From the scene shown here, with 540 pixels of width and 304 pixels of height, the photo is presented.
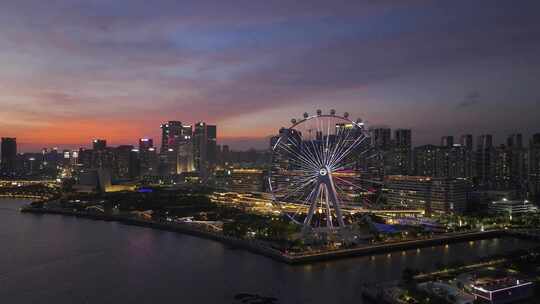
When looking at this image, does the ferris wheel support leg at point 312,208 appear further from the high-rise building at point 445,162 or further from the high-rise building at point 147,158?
Result: the high-rise building at point 147,158

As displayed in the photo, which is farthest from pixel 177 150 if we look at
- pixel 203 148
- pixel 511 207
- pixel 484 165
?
pixel 511 207

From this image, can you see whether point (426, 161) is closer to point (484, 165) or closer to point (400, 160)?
point (400, 160)

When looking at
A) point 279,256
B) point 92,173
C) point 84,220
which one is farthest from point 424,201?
point 92,173

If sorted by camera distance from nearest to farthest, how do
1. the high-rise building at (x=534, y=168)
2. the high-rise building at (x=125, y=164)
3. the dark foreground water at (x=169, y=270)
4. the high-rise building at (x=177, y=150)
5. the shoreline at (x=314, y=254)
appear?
the dark foreground water at (x=169, y=270) < the shoreline at (x=314, y=254) < the high-rise building at (x=534, y=168) < the high-rise building at (x=125, y=164) < the high-rise building at (x=177, y=150)

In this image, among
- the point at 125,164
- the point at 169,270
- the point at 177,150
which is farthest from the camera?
the point at 177,150

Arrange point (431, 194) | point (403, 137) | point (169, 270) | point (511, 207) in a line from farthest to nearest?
point (403, 137) < point (431, 194) < point (511, 207) < point (169, 270)


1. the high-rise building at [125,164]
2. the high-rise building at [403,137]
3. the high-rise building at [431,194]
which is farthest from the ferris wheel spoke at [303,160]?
the high-rise building at [125,164]

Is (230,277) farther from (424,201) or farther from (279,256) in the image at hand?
(424,201)

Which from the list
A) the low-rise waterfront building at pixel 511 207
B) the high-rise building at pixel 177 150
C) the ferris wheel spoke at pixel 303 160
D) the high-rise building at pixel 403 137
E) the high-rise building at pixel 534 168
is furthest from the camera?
the high-rise building at pixel 177 150

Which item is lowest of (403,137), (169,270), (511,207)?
(169,270)
